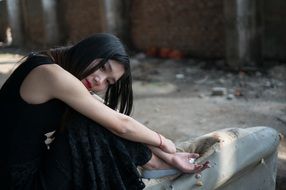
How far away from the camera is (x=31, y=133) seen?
172 cm

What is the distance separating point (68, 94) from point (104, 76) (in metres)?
0.18

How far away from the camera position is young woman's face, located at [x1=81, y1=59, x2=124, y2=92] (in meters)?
1.77

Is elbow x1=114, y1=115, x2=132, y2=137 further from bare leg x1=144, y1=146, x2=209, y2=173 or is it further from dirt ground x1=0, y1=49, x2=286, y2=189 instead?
dirt ground x1=0, y1=49, x2=286, y2=189

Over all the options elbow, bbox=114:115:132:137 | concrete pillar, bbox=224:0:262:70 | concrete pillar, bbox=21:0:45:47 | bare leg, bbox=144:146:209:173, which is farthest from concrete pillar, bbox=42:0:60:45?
elbow, bbox=114:115:132:137

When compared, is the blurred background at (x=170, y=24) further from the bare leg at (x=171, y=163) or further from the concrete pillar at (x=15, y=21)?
the bare leg at (x=171, y=163)

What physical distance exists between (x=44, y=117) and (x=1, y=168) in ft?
0.95

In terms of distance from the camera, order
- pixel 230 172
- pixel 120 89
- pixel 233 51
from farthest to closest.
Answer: pixel 233 51
pixel 230 172
pixel 120 89

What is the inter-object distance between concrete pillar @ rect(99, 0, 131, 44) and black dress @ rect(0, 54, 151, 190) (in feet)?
26.4

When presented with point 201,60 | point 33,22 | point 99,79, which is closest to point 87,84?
point 99,79

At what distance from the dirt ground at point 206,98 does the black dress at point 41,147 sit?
1564 millimetres

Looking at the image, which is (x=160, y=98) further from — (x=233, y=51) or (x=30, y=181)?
(x=30, y=181)

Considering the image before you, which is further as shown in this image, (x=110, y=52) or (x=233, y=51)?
(x=233, y=51)

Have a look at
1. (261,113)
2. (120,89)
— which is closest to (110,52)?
(120,89)

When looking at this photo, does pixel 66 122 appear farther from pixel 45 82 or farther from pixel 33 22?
pixel 33 22
